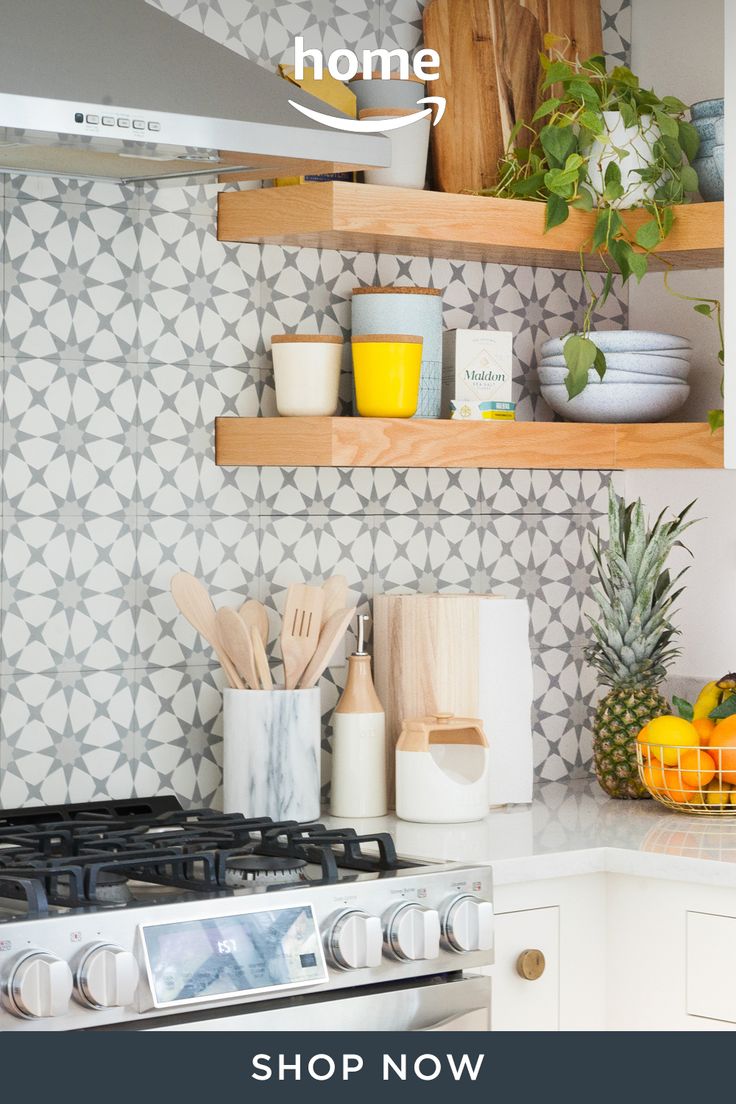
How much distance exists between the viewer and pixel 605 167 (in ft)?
9.26

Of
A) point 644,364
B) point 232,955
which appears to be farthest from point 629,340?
point 232,955

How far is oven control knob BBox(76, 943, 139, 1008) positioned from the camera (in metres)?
1.74

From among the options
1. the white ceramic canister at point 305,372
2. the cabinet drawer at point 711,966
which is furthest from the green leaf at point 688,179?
the cabinet drawer at point 711,966

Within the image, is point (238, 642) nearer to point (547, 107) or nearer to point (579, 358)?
point (579, 358)

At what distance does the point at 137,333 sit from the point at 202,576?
0.39m

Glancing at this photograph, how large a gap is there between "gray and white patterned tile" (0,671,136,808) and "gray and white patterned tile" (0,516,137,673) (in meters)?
0.03

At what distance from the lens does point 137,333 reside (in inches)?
102

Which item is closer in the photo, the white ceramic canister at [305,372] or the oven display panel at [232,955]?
the oven display panel at [232,955]

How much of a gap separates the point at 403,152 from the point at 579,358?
1.45 feet

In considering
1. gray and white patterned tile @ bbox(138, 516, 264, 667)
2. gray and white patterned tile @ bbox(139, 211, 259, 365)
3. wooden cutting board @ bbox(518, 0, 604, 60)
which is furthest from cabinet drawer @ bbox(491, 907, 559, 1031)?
wooden cutting board @ bbox(518, 0, 604, 60)

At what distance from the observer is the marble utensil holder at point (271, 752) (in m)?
2.50

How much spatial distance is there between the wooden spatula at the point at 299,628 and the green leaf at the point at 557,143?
821 mm

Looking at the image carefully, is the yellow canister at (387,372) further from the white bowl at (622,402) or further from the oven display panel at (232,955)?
the oven display panel at (232,955)
